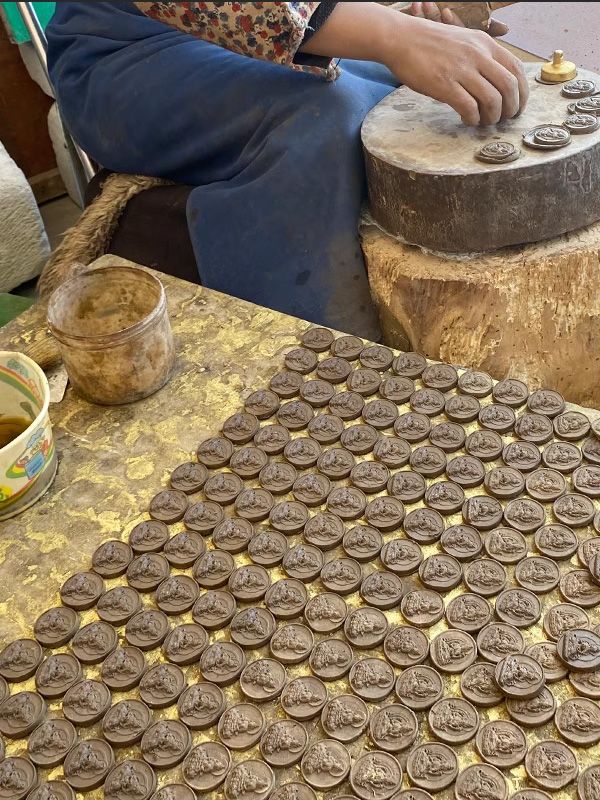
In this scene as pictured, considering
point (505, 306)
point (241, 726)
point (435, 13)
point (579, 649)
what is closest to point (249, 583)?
point (241, 726)

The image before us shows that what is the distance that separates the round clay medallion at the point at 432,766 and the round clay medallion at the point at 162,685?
0.41 m

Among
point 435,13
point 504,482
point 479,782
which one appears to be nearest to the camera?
point 479,782

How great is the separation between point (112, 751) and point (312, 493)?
2.06 ft

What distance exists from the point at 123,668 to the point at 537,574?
2.51ft

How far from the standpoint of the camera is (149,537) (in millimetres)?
1688

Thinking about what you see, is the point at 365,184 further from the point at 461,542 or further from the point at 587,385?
the point at 461,542

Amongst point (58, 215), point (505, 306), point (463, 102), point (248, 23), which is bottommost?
point (58, 215)

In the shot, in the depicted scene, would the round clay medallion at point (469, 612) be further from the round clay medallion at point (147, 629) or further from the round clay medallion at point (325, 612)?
the round clay medallion at point (147, 629)

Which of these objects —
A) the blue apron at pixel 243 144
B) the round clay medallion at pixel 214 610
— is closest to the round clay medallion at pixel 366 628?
the round clay medallion at pixel 214 610

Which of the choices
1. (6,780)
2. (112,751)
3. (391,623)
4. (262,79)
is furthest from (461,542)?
(262,79)

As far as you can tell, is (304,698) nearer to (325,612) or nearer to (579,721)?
(325,612)

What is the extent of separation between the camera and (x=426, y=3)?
2680 millimetres

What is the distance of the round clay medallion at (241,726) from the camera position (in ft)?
4.37

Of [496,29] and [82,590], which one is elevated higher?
[496,29]
